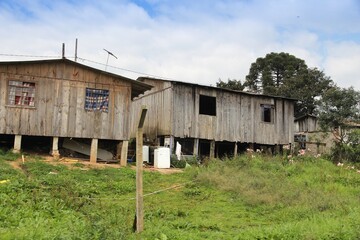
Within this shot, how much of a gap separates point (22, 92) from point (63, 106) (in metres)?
1.63

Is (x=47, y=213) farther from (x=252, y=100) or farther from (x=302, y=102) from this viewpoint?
(x=302, y=102)

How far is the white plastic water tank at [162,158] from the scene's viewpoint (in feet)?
57.9

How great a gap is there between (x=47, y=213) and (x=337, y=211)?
20.6 feet

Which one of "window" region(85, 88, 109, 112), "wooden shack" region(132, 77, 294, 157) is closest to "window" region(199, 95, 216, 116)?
"wooden shack" region(132, 77, 294, 157)

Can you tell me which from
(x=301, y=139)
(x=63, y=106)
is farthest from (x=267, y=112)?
(x=63, y=106)

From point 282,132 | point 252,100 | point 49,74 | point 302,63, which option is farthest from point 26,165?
point 302,63

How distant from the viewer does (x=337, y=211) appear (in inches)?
355

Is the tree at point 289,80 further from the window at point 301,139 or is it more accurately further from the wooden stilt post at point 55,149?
the wooden stilt post at point 55,149

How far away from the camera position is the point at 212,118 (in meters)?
20.9

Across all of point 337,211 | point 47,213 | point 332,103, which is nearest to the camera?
point 47,213

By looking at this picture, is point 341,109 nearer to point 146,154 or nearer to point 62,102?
point 146,154

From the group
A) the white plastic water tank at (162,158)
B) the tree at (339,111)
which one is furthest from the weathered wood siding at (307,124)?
the white plastic water tank at (162,158)

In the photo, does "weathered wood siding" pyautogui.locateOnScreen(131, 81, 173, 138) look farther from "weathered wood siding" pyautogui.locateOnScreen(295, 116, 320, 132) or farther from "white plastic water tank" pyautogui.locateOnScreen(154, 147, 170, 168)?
"weathered wood siding" pyautogui.locateOnScreen(295, 116, 320, 132)

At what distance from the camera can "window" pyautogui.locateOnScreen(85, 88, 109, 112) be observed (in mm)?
16500
